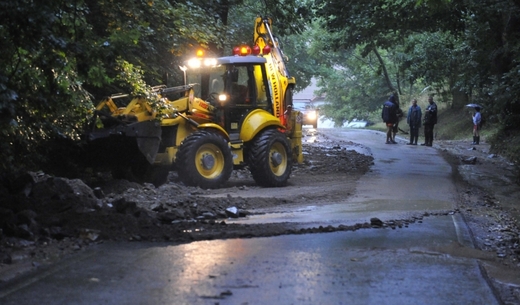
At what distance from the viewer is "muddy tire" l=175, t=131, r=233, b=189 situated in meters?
13.9

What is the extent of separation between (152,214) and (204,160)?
4513 mm

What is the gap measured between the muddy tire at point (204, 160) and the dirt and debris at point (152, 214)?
0.26m

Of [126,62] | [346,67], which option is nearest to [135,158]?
[126,62]

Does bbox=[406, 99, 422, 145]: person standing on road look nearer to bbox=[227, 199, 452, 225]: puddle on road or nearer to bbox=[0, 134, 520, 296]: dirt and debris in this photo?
bbox=[0, 134, 520, 296]: dirt and debris

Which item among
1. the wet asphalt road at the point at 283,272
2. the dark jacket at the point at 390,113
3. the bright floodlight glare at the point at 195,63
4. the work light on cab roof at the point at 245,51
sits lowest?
the wet asphalt road at the point at 283,272

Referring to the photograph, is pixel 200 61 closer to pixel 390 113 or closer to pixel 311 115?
pixel 390 113

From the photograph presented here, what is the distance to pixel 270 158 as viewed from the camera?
1555cm

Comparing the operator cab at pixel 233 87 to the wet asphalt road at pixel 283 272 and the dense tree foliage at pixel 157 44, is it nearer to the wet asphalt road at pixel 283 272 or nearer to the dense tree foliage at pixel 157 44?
the dense tree foliage at pixel 157 44

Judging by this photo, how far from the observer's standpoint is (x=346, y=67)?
59.8 metres

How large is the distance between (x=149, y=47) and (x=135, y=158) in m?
2.66

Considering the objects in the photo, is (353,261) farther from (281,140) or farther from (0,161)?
(281,140)

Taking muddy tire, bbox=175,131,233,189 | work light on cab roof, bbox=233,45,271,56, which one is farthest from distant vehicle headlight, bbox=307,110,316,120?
muddy tire, bbox=175,131,233,189

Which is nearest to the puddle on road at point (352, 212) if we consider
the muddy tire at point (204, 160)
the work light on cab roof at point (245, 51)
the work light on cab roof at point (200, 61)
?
the muddy tire at point (204, 160)

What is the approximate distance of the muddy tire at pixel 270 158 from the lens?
15.2 m
